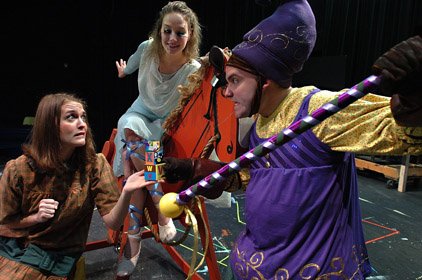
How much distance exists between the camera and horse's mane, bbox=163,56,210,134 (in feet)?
4.63

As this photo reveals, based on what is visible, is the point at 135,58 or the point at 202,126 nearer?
the point at 202,126

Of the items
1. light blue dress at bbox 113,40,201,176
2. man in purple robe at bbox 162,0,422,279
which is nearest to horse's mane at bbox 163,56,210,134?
light blue dress at bbox 113,40,201,176

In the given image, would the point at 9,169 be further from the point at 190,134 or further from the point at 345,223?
the point at 345,223

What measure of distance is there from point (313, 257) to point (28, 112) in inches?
206

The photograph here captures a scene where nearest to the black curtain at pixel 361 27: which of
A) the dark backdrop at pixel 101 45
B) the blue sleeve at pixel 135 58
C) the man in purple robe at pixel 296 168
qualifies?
the dark backdrop at pixel 101 45

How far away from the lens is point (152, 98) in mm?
1692

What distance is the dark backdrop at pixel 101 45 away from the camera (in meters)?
4.23

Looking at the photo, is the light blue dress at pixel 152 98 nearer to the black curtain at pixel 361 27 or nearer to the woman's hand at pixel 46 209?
the woman's hand at pixel 46 209

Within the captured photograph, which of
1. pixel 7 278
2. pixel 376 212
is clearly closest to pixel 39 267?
pixel 7 278

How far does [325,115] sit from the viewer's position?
621 millimetres

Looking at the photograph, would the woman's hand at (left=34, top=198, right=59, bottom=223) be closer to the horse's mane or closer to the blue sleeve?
the horse's mane

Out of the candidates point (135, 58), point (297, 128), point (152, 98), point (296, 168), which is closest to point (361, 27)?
point (135, 58)

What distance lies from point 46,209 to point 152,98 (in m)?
0.73

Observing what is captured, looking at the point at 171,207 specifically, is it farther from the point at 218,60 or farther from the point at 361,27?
the point at 361,27
